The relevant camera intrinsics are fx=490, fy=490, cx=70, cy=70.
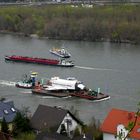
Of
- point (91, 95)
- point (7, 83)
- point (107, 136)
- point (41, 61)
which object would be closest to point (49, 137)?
point (107, 136)

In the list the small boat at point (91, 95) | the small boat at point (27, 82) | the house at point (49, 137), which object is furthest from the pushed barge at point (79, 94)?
the house at point (49, 137)

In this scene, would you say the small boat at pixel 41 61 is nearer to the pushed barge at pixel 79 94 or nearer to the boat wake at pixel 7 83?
the boat wake at pixel 7 83

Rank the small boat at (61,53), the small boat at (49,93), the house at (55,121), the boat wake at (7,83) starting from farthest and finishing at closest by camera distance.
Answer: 1. the small boat at (61,53)
2. the boat wake at (7,83)
3. the small boat at (49,93)
4. the house at (55,121)

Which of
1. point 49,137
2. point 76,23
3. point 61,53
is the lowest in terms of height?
point 61,53

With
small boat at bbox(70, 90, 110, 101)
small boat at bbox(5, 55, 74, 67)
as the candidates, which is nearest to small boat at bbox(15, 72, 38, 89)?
small boat at bbox(70, 90, 110, 101)

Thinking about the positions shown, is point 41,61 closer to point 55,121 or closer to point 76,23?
point 55,121

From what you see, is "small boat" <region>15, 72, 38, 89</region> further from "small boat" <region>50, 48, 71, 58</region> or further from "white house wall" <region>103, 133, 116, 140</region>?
"white house wall" <region>103, 133, 116, 140</region>
